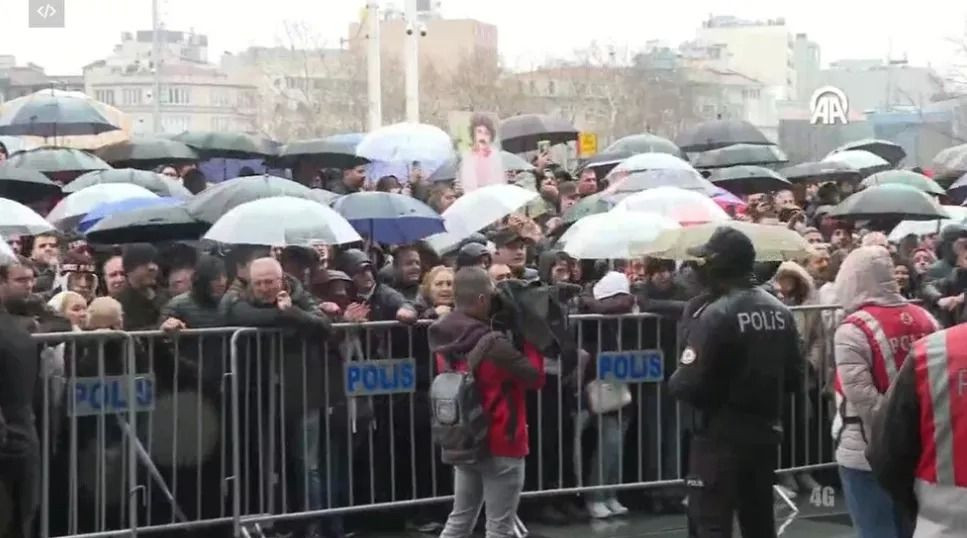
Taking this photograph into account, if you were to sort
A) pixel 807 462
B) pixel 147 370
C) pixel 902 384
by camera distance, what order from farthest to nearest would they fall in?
1. pixel 807 462
2. pixel 147 370
3. pixel 902 384

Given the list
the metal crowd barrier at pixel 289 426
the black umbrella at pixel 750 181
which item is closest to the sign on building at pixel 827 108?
the black umbrella at pixel 750 181

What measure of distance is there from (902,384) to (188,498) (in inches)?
237

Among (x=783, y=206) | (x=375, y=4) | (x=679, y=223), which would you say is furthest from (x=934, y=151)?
(x=679, y=223)

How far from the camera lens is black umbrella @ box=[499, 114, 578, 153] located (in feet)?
68.6

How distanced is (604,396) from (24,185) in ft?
17.9

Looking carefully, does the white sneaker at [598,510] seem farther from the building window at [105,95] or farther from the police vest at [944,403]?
the building window at [105,95]

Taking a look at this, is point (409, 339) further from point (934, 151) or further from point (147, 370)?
point (934, 151)

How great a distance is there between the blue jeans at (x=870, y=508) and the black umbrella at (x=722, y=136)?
13.5 metres

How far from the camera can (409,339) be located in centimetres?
1053

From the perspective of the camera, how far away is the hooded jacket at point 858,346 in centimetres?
775

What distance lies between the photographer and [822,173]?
1902 centimetres

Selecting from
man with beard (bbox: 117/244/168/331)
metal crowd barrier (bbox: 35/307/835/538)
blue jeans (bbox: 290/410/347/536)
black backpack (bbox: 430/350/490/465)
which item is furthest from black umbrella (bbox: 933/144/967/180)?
black backpack (bbox: 430/350/490/465)

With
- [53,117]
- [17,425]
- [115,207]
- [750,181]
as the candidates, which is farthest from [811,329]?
[53,117]

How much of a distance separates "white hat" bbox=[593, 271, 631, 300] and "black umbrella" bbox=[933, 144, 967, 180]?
32.6 feet
